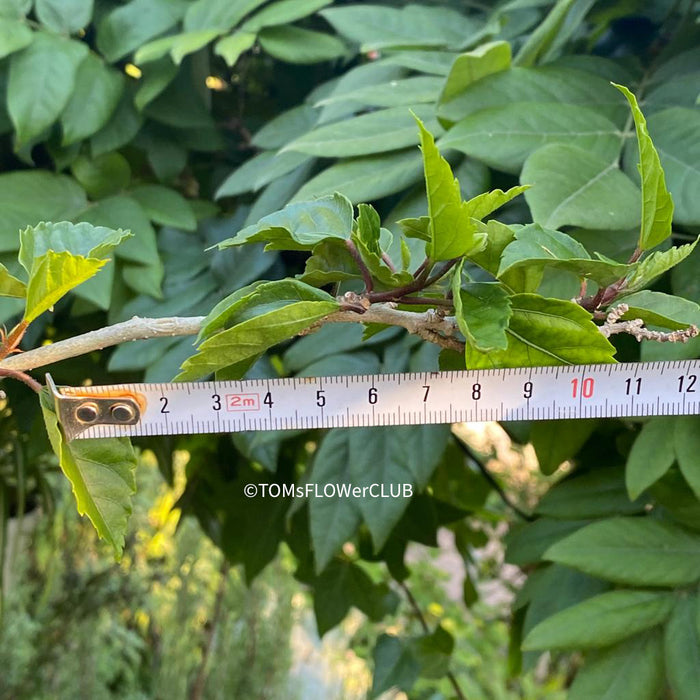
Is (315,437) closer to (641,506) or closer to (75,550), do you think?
(641,506)

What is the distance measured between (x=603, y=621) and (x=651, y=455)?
0.09 meters

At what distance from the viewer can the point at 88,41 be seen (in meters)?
0.51

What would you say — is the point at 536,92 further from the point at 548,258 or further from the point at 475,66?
the point at 548,258

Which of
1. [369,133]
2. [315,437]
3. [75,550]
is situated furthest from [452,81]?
[75,550]

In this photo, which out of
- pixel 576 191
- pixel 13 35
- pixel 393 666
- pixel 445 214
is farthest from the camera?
pixel 393 666

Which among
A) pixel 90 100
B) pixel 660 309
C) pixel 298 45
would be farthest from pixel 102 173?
pixel 660 309

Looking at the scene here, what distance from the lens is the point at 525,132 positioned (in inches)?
14.1

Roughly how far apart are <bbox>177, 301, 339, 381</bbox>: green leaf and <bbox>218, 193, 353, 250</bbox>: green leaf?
3 cm

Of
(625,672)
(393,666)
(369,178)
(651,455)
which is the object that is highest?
(369,178)

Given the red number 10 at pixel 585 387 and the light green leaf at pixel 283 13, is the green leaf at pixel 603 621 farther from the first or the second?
the light green leaf at pixel 283 13

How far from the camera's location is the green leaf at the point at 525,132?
35cm

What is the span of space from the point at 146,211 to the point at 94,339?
22cm

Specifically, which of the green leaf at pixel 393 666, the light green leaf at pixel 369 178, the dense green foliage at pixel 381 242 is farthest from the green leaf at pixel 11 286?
the green leaf at pixel 393 666

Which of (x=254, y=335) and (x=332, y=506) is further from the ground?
(x=254, y=335)
